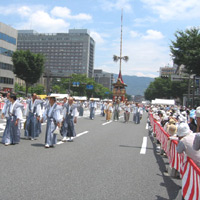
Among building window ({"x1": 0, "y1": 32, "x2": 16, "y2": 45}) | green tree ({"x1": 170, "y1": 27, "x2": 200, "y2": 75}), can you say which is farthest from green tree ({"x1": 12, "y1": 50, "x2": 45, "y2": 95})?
green tree ({"x1": 170, "y1": 27, "x2": 200, "y2": 75})

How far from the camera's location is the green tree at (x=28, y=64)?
143 feet

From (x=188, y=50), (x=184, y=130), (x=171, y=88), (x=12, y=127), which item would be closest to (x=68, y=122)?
(x=12, y=127)

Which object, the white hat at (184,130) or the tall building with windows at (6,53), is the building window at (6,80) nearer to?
the tall building with windows at (6,53)

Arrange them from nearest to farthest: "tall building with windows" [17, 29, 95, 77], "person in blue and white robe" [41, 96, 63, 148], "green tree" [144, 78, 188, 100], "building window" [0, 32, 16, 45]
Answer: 1. "person in blue and white robe" [41, 96, 63, 148]
2. "building window" [0, 32, 16, 45]
3. "green tree" [144, 78, 188, 100]
4. "tall building with windows" [17, 29, 95, 77]

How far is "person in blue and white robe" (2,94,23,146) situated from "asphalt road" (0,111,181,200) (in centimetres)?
42

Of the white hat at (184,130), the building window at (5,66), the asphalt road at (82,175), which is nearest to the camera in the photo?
the white hat at (184,130)

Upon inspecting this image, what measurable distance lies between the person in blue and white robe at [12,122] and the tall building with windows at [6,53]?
48512 mm

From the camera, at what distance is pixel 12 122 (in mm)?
9117

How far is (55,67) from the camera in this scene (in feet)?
577

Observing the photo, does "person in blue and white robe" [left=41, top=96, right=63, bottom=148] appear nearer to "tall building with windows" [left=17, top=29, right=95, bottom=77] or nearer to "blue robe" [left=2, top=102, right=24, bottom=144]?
"blue robe" [left=2, top=102, right=24, bottom=144]

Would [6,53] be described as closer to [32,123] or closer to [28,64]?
[28,64]

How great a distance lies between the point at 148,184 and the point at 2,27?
56.6 meters

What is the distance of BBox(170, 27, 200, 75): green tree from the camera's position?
21.2 metres

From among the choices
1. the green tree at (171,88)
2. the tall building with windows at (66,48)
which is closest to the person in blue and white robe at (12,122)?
the green tree at (171,88)
